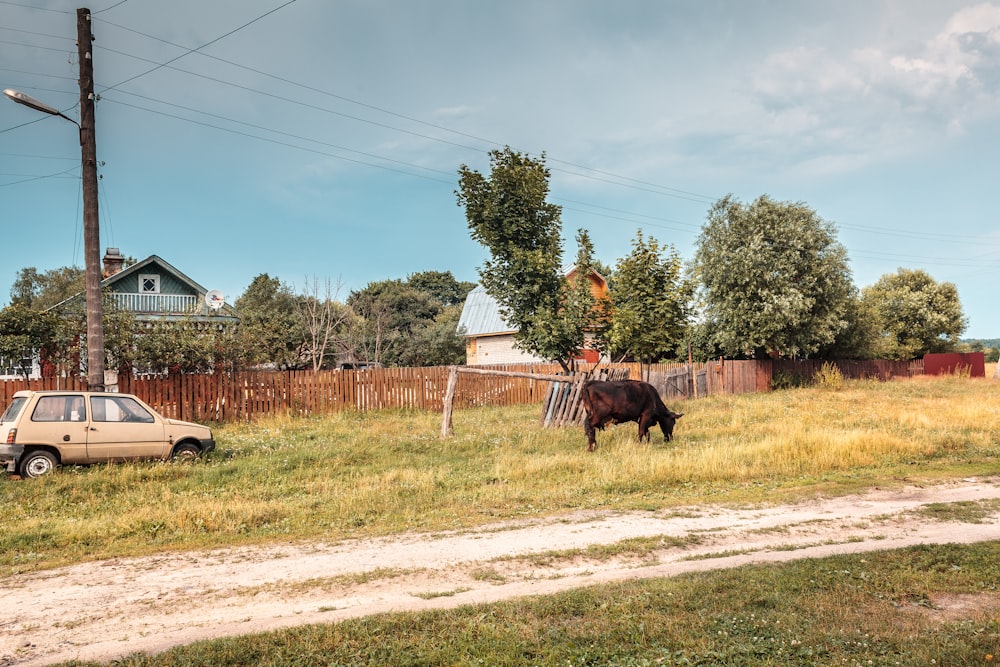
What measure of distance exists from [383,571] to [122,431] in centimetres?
923

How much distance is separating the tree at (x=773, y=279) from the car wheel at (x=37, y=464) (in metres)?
32.0

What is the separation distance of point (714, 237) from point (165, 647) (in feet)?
125

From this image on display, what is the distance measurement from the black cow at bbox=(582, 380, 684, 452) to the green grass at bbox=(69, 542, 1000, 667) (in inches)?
402

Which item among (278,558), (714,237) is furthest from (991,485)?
(714,237)

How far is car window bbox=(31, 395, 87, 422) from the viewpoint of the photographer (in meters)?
13.2

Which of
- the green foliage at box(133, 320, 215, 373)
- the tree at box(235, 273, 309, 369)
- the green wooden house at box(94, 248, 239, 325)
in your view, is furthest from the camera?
the green wooden house at box(94, 248, 239, 325)

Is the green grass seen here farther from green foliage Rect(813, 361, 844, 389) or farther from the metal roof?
the metal roof

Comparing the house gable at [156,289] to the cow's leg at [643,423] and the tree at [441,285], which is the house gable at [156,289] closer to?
the cow's leg at [643,423]

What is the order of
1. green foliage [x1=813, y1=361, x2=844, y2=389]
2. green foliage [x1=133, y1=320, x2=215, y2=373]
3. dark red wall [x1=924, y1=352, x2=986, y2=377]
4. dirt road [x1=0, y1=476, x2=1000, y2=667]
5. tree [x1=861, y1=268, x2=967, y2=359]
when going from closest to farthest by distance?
dirt road [x1=0, y1=476, x2=1000, y2=667]
green foliage [x1=133, y1=320, x2=215, y2=373]
green foliage [x1=813, y1=361, x2=844, y2=389]
dark red wall [x1=924, y1=352, x2=986, y2=377]
tree [x1=861, y1=268, x2=967, y2=359]

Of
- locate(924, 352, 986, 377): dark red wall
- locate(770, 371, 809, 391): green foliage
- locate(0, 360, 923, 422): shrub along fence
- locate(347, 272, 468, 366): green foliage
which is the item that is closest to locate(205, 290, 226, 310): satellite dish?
locate(0, 360, 923, 422): shrub along fence

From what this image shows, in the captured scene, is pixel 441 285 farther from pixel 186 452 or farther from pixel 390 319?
pixel 186 452

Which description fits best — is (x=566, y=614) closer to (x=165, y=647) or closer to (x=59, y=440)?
(x=165, y=647)

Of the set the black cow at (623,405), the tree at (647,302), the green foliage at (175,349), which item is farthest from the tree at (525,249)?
the green foliage at (175,349)

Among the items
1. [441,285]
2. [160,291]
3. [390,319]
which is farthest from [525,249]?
[441,285]
